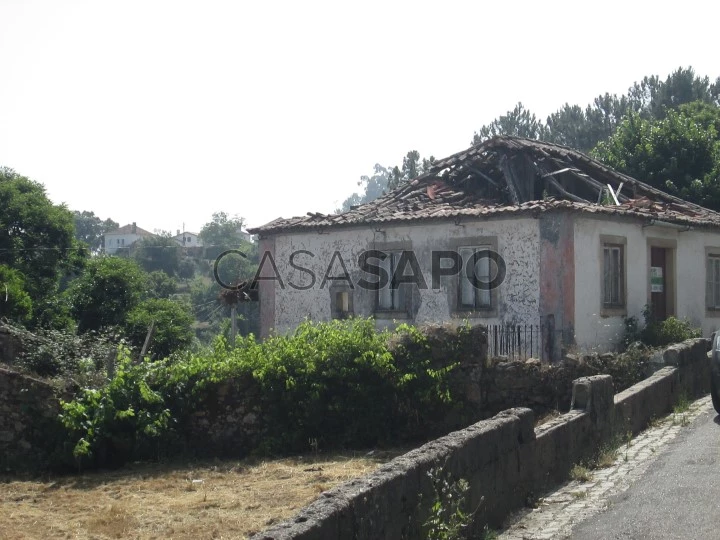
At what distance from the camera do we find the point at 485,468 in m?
7.75

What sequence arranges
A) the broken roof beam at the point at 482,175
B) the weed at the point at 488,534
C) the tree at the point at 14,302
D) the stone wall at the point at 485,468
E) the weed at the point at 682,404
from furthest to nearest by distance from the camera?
the tree at the point at 14,302, the broken roof beam at the point at 482,175, the weed at the point at 682,404, the weed at the point at 488,534, the stone wall at the point at 485,468

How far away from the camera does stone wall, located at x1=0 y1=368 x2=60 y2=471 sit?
39.7 feet

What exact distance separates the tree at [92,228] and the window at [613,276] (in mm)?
85712

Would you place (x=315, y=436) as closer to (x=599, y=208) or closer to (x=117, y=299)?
(x=599, y=208)

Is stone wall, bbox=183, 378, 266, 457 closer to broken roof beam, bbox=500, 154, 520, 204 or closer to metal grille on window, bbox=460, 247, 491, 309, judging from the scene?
metal grille on window, bbox=460, 247, 491, 309

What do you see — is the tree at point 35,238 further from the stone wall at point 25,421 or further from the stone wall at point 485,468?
the stone wall at point 485,468

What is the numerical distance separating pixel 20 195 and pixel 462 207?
1492 cm

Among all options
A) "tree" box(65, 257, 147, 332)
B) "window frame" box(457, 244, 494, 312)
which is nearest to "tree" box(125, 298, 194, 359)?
"tree" box(65, 257, 147, 332)

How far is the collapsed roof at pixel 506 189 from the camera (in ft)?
68.9

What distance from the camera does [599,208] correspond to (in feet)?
59.9

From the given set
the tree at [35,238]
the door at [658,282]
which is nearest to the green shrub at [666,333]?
the door at [658,282]

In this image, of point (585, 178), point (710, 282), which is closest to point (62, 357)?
point (585, 178)

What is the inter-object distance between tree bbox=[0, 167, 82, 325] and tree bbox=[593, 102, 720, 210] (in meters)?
17.0

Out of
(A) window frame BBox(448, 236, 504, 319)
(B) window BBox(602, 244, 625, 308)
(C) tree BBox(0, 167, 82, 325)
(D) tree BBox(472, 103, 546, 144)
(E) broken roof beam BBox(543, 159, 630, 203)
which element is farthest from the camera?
(D) tree BBox(472, 103, 546, 144)
